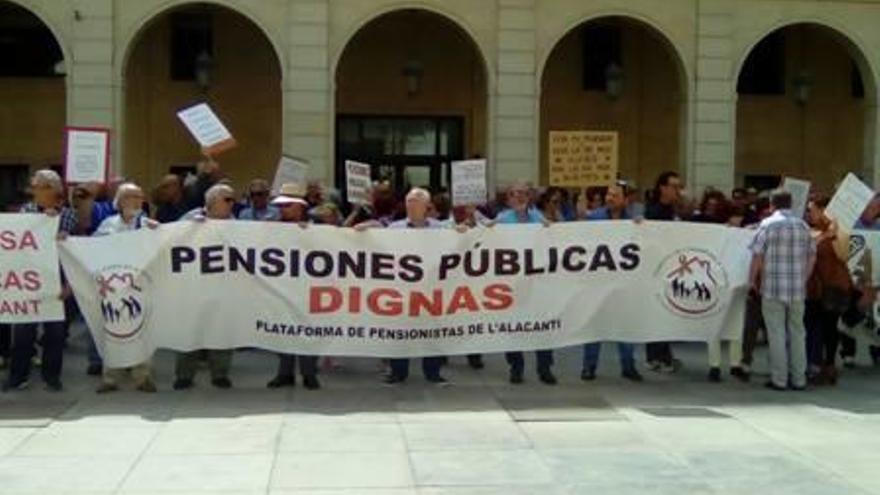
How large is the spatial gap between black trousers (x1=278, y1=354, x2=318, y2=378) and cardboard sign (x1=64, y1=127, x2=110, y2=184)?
10.3 ft

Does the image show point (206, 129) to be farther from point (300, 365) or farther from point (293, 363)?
point (300, 365)

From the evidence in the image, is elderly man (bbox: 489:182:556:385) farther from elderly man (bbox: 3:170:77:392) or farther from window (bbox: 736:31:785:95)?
window (bbox: 736:31:785:95)

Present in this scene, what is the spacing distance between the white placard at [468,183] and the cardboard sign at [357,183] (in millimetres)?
1330

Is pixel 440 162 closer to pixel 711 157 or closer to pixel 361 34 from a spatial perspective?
pixel 361 34

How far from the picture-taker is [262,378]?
1231cm

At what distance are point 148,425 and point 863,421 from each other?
591 cm

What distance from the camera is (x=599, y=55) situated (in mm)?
25984

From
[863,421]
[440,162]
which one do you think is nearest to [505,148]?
[440,162]

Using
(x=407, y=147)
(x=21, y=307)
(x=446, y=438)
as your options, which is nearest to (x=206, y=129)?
(x=21, y=307)

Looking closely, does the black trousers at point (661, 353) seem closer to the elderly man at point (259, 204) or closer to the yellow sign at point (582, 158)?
the yellow sign at point (582, 158)

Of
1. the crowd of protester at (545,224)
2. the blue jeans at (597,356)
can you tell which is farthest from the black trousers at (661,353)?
the blue jeans at (597,356)

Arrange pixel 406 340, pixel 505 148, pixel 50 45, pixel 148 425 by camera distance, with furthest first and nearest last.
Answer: pixel 50 45
pixel 505 148
pixel 406 340
pixel 148 425

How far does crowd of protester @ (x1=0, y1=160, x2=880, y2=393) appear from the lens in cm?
1169

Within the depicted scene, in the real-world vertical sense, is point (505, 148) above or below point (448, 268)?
above
